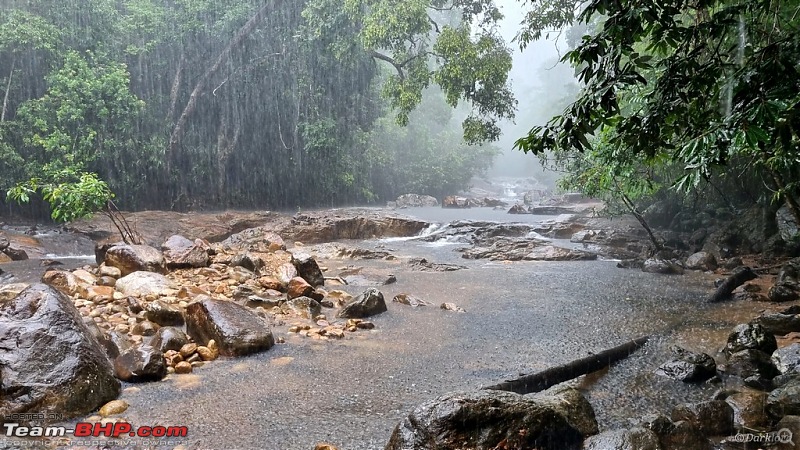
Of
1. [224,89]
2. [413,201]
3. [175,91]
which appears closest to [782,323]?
[175,91]

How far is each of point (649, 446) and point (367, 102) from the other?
2252 cm

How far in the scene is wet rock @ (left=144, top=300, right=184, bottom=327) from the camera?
622 cm

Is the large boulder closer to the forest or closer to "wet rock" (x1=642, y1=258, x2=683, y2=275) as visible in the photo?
the forest

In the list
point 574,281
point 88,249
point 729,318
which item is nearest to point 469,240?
point 574,281

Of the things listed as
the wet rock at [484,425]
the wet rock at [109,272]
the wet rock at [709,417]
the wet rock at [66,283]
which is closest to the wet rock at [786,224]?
the wet rock at [709,417]

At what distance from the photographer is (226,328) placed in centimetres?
556

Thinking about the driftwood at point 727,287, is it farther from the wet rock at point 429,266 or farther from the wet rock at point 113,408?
the wet rock at point 113,408

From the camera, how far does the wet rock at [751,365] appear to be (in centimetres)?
471

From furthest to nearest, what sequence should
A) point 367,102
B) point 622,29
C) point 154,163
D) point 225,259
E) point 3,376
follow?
point 367,102 → point 154,163 → point 225,259 → point 3,376 → point 622,29

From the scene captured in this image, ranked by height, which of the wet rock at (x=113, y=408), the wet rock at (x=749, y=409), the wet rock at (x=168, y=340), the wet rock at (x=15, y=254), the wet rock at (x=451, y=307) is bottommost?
the wet rock at (x=15, y=254)

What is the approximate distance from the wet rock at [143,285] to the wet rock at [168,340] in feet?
6.44

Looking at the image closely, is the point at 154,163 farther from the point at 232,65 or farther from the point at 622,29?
the point at 622,29

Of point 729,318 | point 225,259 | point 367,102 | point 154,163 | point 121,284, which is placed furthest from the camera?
point 367,102

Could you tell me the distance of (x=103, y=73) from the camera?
55.4ft
